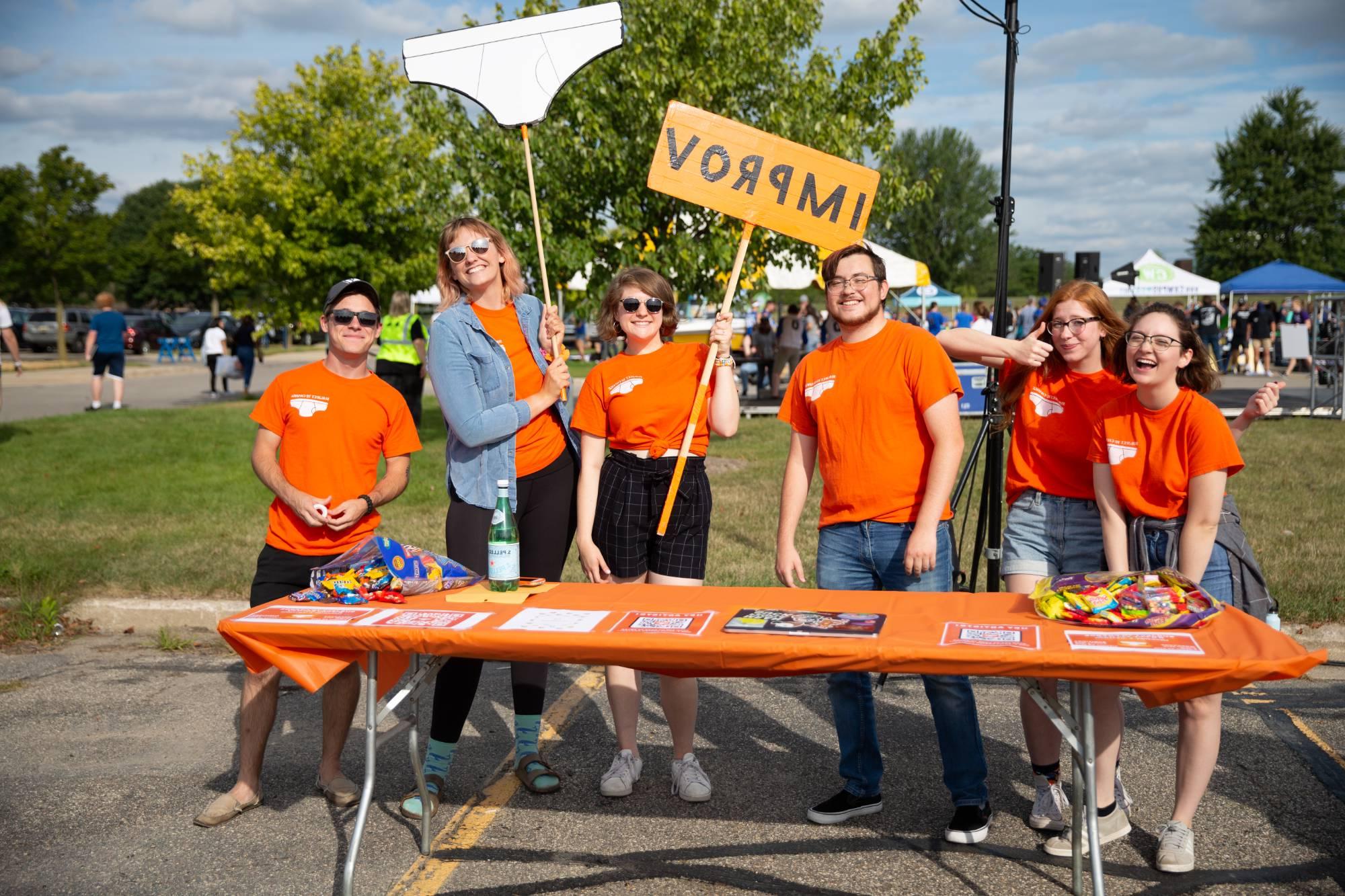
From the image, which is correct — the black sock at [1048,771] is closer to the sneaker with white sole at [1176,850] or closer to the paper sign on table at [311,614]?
the sneaker with white sole at [1176,850]

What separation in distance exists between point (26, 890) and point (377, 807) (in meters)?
1.16

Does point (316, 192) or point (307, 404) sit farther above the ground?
point (316, 192)

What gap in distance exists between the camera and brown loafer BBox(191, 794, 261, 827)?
13.2 feet

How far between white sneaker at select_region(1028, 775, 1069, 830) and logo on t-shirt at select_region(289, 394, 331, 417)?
2.94 metres

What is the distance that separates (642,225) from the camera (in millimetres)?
12203

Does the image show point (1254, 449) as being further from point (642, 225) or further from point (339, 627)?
point (339, 627)

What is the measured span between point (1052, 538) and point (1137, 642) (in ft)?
3.31

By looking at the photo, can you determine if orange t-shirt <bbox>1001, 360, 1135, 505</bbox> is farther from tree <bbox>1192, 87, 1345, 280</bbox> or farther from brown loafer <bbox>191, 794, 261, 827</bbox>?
tree <bbox>1192, 87, 1345, 280</bbox>

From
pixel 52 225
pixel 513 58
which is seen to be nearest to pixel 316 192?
pixel 513 58

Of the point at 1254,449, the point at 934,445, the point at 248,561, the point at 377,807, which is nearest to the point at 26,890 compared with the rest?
the point at 377,807

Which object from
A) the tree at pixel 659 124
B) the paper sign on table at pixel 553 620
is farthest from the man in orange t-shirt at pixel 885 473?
the tree at pixel 659 124

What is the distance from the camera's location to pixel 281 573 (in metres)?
4.09

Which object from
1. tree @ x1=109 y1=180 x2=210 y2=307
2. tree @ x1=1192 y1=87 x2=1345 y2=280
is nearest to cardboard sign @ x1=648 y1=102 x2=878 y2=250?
tree @ x1=109 y1=180 x2=210 y2=307

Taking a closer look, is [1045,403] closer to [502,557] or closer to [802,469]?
[802,469]
